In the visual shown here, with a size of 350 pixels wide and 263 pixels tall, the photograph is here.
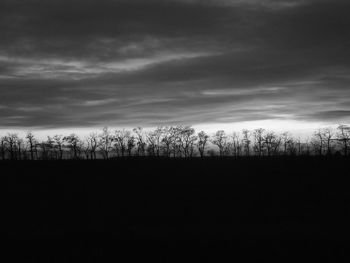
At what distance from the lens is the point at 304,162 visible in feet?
148

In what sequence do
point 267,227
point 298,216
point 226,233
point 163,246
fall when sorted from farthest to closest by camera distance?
point 298,216 < point 267,227 < point 226,233 < point 163,246

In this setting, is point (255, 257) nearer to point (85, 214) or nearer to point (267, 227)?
point (267, 227)

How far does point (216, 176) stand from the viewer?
3881 cm

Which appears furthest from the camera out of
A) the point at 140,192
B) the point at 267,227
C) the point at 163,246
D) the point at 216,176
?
the point at 216,176

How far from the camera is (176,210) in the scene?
83.5 feet

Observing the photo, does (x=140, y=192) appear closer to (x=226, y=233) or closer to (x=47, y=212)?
(x=47, y=212)

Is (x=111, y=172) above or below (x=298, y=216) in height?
above

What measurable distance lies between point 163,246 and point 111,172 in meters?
27.4

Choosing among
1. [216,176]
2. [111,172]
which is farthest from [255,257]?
[111,172]

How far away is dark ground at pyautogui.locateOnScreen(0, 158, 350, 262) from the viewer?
48.5 ft

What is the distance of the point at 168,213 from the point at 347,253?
508 inches

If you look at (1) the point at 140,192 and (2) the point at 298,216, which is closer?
(2) the point at 298,216

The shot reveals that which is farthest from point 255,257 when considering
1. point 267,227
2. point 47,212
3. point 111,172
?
point 111,172

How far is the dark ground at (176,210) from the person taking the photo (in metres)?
14.8
